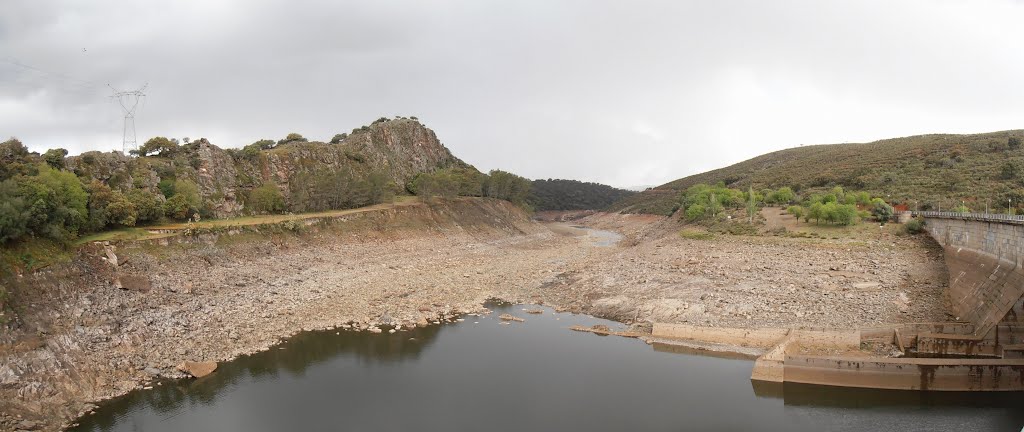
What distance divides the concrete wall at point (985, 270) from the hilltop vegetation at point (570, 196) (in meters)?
115

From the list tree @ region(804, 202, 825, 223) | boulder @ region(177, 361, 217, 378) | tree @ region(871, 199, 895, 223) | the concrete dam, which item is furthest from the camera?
tree @ region(804, 202, 825, 223)

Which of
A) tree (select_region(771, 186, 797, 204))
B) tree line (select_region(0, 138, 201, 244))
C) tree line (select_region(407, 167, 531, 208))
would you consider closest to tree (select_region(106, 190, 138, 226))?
tree line (select_region(0, 138, 201, 244))

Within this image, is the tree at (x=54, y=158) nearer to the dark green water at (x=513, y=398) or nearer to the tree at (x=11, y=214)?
the tree at (x=11, y=214)

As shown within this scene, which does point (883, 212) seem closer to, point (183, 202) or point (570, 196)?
point (183, 202)

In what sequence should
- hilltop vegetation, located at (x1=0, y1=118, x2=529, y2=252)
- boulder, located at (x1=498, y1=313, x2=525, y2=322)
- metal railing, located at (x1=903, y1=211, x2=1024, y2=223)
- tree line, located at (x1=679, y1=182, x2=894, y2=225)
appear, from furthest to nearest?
tree line, located at (x1=679, y1=182, x2=894, y2=225) < boulder, located at (x1=498, y1=313, x2=525, y2=322) < hilltop vegetation, located at (x1=0, y1=118, x2=529, y2=252) < metal railing, located at (x1=903, y1=211, x2=1024, y2=223)

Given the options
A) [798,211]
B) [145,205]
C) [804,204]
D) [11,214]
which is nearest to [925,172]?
[804,204]

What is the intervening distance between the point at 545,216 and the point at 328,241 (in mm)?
98491

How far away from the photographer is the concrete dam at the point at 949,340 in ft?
67.6

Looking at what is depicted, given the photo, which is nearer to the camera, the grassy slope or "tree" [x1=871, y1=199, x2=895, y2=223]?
the grassy slope

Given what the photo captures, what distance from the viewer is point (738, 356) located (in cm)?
2470

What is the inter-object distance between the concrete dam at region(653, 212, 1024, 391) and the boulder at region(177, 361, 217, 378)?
2075cm

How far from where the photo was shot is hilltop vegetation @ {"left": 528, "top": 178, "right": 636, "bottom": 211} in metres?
156

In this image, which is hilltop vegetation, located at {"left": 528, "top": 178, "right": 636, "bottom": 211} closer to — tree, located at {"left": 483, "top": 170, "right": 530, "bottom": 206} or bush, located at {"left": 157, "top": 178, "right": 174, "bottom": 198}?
tree, located at {"left": 483, "top": 170, "right": 530, "bottom": 206}

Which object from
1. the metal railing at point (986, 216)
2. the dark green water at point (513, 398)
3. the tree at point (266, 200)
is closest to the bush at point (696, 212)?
the metal railing at point (986, 216)
